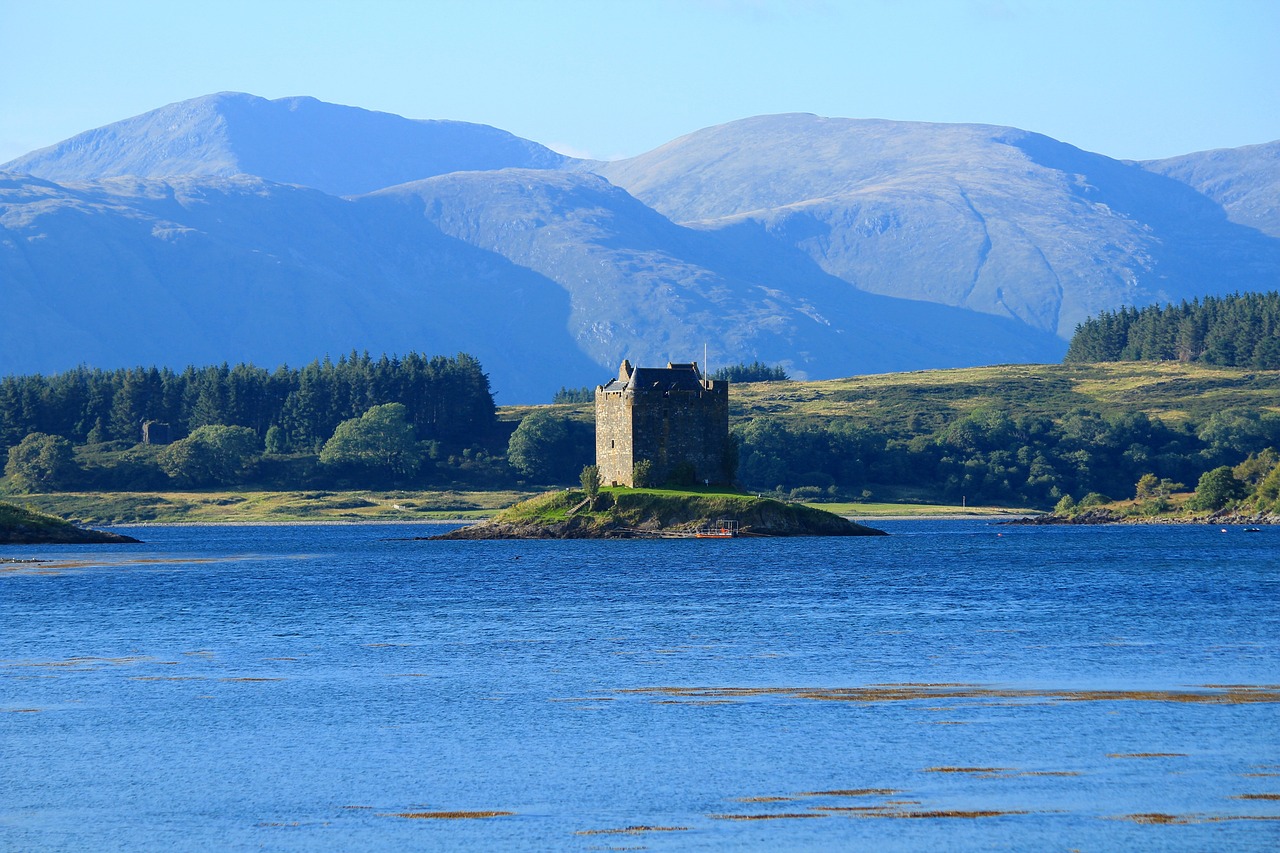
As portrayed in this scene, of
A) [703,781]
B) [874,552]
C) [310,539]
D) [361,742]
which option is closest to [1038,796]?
[703,781]

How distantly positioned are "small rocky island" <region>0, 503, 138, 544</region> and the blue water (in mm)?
59482

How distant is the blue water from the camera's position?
29.7 metres

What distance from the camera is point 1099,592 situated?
80.9m

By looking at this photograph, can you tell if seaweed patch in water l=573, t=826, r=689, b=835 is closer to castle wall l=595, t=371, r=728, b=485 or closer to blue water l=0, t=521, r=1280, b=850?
blue water l=0, t=521, r=1280, b=850

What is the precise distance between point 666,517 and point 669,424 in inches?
290

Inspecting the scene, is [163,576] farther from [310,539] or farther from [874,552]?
[310,539]

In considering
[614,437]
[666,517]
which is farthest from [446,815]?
[614,437]

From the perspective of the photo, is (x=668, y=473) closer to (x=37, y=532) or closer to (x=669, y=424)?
(x=669, y=424)

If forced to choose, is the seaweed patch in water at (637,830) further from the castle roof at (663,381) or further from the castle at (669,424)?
the castle at (669,424)

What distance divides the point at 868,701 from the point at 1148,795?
1302cm

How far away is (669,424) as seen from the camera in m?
130

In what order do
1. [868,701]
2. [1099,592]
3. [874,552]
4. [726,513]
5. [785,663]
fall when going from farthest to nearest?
[726,513] → [874,552] → [1099,592] → [785,663] → [868,701]

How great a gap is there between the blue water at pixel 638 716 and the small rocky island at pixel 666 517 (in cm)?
A: 3982

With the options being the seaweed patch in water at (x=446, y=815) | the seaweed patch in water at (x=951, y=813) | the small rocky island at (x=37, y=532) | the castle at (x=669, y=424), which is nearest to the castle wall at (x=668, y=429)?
the castle at (x=669, y=424)
